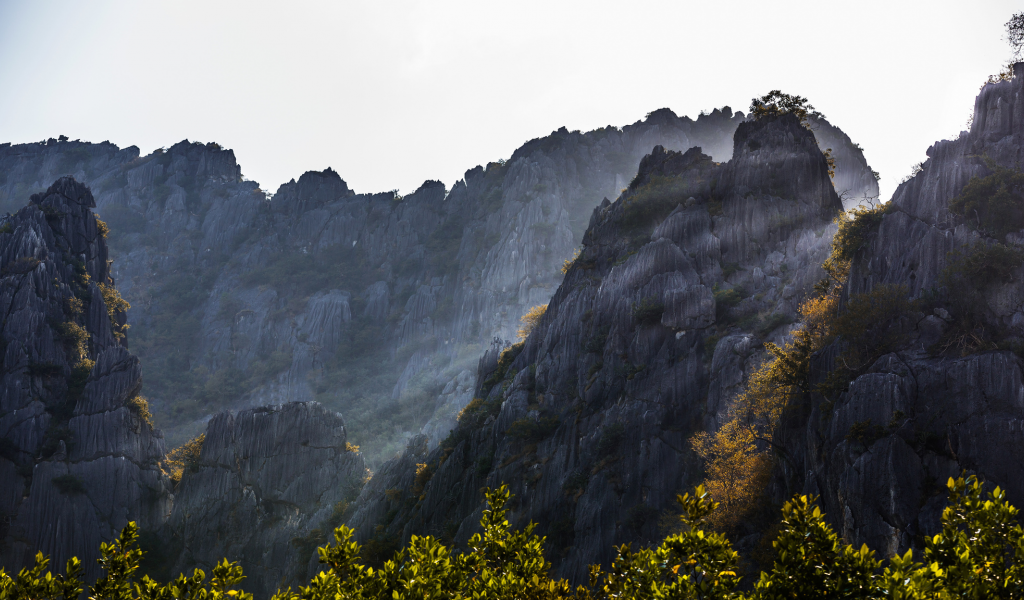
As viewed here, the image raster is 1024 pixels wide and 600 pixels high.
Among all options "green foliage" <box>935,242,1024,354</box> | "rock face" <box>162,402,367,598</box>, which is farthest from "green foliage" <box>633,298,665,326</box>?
"rock face" <box>162,402,367,598</box>

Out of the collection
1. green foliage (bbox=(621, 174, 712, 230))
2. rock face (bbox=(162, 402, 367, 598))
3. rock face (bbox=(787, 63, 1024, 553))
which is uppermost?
green foliage (bbox=(621, 174, 712, 230))

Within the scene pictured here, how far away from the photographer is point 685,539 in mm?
11359

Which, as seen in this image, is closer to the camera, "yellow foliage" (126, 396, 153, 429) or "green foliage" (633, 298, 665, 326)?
"green foliage" (633, 298, 665, 326)

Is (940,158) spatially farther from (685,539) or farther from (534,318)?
(534,318)

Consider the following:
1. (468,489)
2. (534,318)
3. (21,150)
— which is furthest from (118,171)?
(468,489)

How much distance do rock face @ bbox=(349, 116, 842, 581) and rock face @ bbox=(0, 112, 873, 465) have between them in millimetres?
31317

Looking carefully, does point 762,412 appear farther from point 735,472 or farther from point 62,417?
point 62,417

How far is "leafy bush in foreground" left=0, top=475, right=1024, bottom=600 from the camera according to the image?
9820 mm

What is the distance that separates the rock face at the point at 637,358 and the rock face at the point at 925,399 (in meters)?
8.22

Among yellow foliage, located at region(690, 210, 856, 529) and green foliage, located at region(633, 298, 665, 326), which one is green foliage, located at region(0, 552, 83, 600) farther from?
green foliage, located at region(633, 298, 665, 326)

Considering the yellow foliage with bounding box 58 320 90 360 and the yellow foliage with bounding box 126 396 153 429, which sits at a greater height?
the yellow foliage with bounding box 58 320 90 360

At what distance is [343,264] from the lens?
397 feet

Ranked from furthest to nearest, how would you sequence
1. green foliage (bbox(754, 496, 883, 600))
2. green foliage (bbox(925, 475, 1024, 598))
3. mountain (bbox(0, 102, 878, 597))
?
1. mountain (bbox(0, 102, 878, 597))
2. green foliage (bbox(754, 496, 883, 600))
3. green foliage (bbox(925, 475, 1024, 598))

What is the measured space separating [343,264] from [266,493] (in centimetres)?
6740
